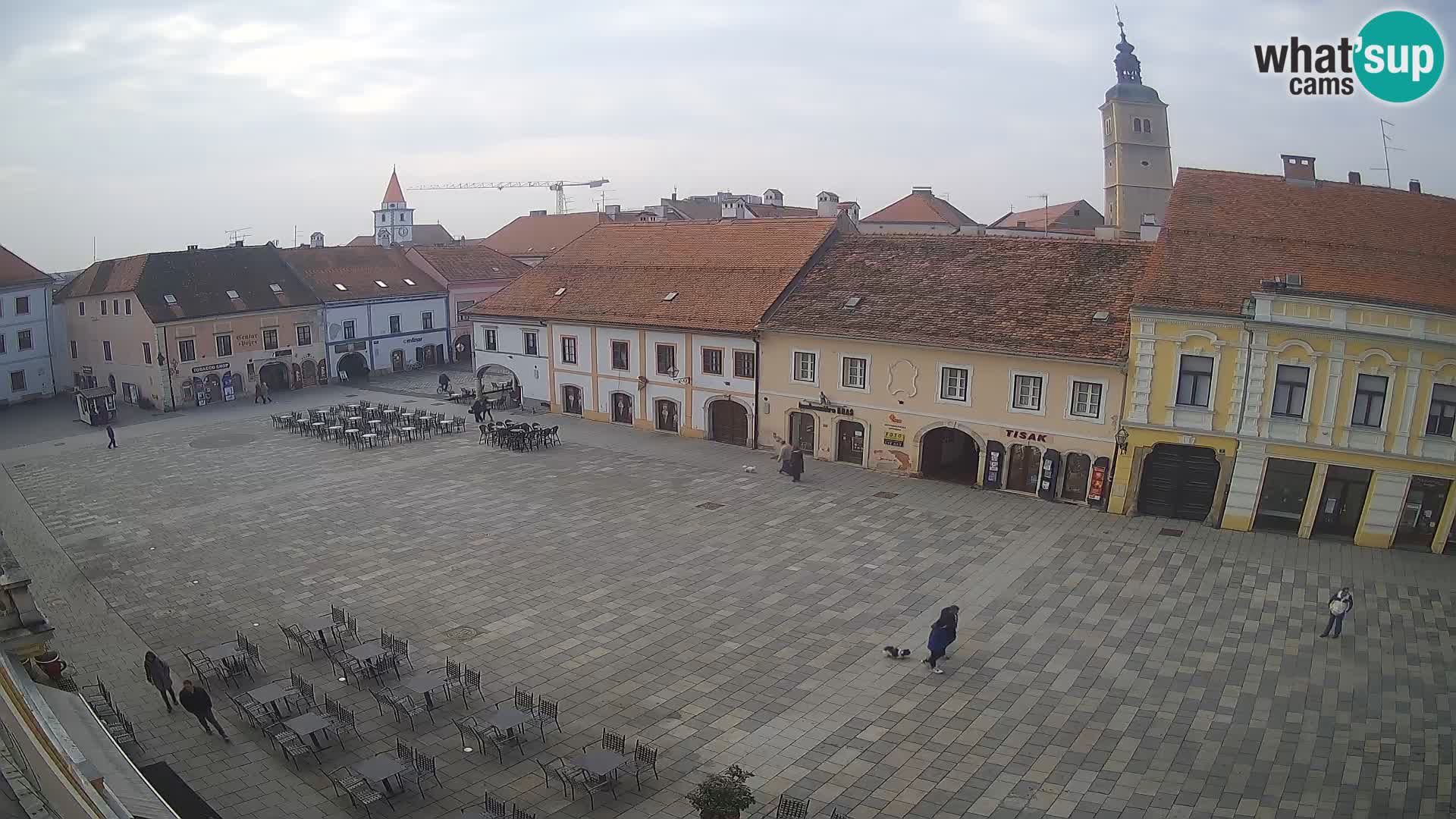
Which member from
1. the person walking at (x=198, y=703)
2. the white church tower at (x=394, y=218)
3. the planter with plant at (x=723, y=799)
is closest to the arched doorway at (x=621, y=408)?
the person walking at (x=198, y=703)

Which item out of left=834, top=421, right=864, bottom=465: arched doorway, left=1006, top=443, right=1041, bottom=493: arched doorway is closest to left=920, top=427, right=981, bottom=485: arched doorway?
left=1006, top=443, right=1041, bottom=493: arched doorway

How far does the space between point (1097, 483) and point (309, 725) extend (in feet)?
75.5

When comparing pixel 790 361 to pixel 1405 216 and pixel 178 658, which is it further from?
pixel 178 658

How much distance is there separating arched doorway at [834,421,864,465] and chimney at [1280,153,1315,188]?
53.7 feet

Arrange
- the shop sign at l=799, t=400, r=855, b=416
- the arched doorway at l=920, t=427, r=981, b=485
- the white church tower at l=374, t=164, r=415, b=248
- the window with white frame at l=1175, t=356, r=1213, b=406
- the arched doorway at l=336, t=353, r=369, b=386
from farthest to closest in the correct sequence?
the white church tower at l=374, t=164, r=415, b=248 → the arched doorway at l=336, t=353, r=369, b=386 → the shop sign at l=799, t=400, r=855, b=416 → the arched doorway at l=920, t=427, r=981, b=485 → the window with white frame at l=1175, t=356, r=1213, b=406

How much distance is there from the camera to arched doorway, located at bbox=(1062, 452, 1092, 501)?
98.3 feet

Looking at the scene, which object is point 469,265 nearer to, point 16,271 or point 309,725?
point 16,271

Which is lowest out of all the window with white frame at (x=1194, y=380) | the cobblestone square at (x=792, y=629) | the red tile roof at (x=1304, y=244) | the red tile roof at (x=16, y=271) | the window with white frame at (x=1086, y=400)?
the cobblestone square at (x=792, y=629)

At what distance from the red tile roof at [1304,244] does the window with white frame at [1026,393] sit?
14.2 feet

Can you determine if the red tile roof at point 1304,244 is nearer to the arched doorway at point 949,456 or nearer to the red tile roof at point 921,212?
the arched doorway at point 949,456

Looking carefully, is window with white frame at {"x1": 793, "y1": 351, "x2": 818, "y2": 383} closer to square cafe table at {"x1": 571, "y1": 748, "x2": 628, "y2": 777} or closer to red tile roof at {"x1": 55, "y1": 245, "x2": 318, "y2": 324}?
square cafe table at {"x1": 571, "y1": 748, "x2": 628, "y2": 777}

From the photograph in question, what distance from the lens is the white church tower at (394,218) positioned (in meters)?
109

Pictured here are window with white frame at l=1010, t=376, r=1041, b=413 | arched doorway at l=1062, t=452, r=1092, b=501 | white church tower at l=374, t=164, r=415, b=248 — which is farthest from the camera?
white church tower at l=374, t=164, r=415, b=248

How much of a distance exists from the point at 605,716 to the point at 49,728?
29.6 ft
